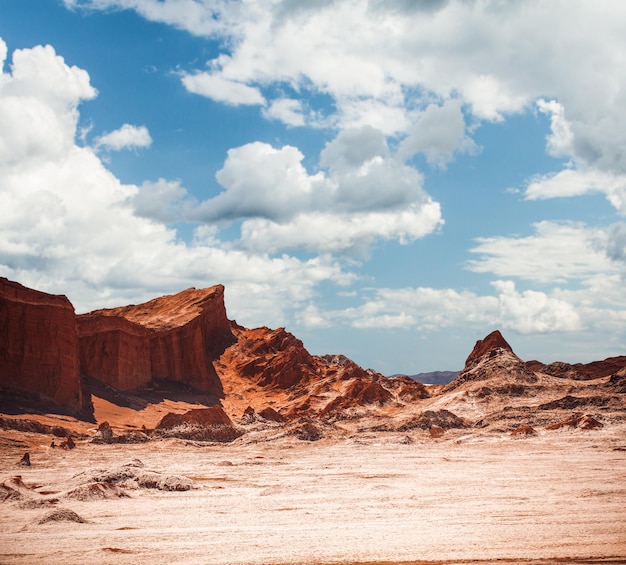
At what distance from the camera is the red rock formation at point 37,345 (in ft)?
178

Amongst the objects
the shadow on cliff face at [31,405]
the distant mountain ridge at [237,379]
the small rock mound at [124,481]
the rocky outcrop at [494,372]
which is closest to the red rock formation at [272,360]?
the distant mountain ridge at [237,379]

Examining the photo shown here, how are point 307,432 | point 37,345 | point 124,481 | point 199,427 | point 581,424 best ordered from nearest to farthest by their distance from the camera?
point 124,481, point 581,424, point 307,432, point 199,427, point 37,345

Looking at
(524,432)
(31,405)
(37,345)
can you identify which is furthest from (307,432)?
(37,345)

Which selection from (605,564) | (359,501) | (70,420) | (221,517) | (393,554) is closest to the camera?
(605,564)

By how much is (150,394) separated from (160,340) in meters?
6.56

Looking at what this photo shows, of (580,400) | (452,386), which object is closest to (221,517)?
(580,400)

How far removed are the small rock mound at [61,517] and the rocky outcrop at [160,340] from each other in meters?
47.0

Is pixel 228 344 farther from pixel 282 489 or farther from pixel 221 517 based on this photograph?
pixel 221 517

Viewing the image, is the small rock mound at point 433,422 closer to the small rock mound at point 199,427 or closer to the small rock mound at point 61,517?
the small rock mound at point 199,427

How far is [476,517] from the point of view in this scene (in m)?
19.5

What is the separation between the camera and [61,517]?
19.0 meters

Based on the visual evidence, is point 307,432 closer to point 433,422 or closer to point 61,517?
point 433,422

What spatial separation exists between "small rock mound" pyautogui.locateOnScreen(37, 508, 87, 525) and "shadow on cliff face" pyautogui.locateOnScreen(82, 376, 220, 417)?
42.3 metres

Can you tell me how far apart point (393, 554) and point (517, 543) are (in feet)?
9.10
